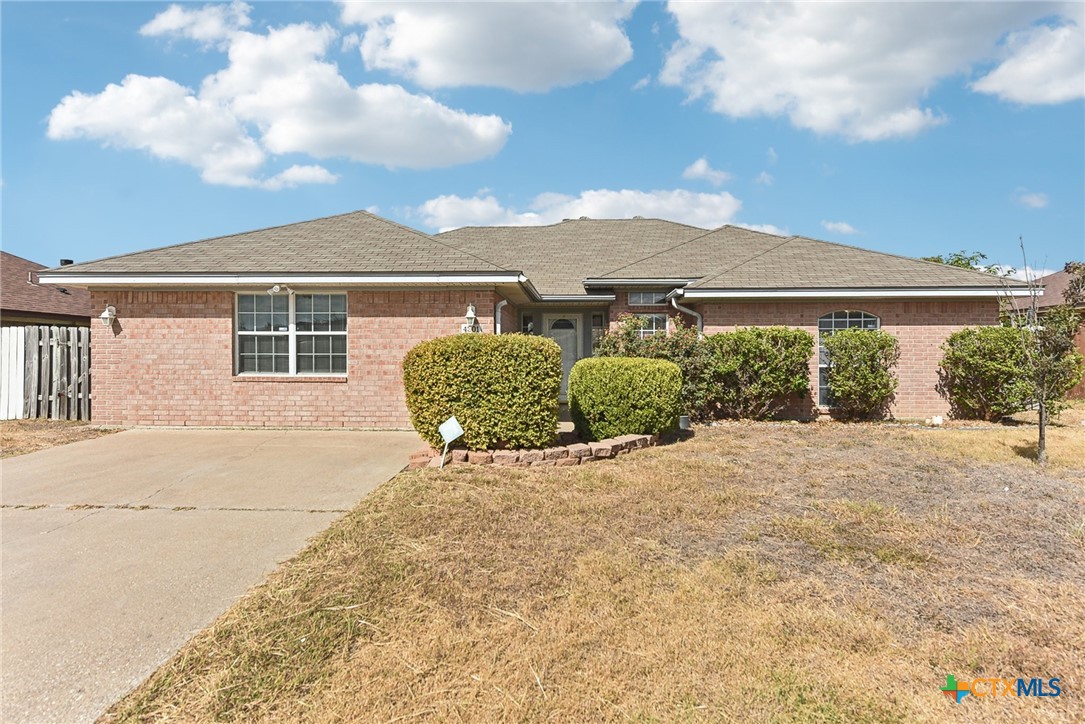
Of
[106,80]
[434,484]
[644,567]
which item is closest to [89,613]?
[434,484]

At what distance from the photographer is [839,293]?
1107 centimetres

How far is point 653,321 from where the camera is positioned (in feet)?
43.2

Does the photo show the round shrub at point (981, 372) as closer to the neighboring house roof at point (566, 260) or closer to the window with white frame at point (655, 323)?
the neighboring house roof at point (566, 260)

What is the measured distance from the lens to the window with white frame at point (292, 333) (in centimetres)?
988

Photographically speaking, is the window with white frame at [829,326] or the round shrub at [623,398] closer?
the round shrub at [623,398]

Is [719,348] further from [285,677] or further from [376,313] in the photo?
[285,677]

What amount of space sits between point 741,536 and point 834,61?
30.3ft

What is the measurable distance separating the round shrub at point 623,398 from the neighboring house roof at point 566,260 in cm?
244

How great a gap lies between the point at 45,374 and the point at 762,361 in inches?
580

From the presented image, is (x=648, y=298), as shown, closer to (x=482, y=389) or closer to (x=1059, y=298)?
(x=482, y=389)

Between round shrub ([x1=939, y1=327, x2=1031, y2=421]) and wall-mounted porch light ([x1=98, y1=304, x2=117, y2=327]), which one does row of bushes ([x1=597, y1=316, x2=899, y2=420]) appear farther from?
wall-mounted porch light ([x1=98, y1=304, x2=117, y2=327])

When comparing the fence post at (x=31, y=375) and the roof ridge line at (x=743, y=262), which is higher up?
the roof ridge line at (x=743, y=262)

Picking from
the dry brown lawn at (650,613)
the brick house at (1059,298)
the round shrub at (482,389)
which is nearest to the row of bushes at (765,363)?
the round shrub at (482,389)

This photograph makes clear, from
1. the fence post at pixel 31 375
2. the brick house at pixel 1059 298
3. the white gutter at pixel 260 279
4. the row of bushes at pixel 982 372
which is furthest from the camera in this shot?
the brick house at pixel 1059 298
